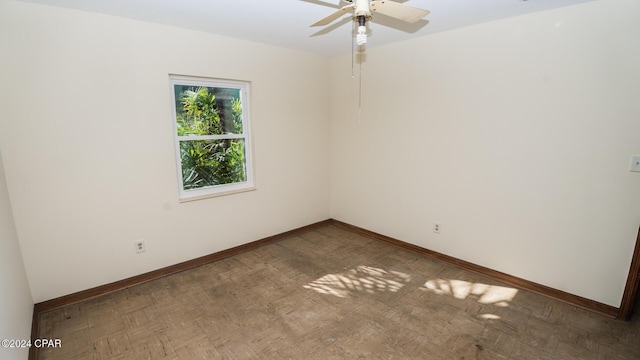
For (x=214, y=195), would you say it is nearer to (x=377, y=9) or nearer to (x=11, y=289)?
(x=11, y=289)

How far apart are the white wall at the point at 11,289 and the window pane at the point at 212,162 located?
1.30 meters

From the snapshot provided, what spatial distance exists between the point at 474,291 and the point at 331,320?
1314 millimetres

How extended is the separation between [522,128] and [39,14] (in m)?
3.82

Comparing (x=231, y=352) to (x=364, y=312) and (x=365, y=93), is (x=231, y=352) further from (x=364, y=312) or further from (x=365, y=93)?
(x=365, y=93)

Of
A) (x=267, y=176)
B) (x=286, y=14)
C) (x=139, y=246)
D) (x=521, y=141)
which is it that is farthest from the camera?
(x=267, y=176)

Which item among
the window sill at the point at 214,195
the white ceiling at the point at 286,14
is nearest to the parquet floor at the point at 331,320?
the window sill at the point at 214,195

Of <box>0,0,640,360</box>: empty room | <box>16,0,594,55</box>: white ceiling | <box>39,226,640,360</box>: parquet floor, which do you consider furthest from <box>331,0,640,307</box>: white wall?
<box>39,226,640,360</box>: parquet floor

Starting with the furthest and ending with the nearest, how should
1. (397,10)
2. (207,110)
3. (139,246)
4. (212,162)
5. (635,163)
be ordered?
(212,162)
(207,110)
(139,246)
(635,163)
(397,10)

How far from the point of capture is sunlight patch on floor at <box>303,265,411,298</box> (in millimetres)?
2742

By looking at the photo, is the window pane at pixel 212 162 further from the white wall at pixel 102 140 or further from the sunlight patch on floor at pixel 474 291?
the sunlight patch on floor at pixel 474 291

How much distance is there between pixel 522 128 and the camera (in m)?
2.61

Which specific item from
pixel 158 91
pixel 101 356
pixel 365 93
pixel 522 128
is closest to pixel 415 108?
pixel 365 93

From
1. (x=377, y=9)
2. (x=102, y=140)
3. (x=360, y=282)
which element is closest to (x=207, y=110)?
(x=102, y=140)

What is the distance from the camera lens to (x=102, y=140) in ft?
8.34
